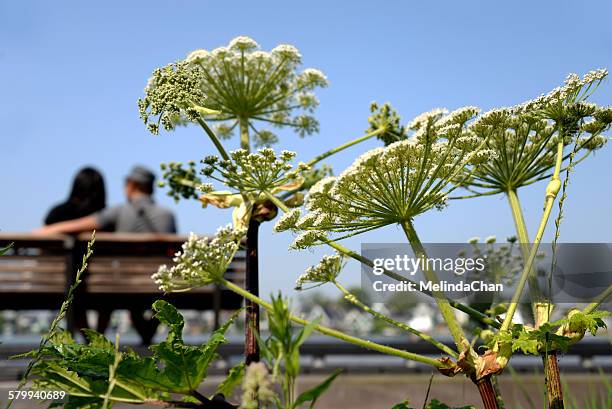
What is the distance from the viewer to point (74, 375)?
→ 1.01m

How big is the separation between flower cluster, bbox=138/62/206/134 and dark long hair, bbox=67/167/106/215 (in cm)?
664

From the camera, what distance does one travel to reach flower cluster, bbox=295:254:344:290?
1.43 m

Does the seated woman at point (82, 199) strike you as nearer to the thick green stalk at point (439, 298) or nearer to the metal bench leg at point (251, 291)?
the metal bench leg at point (251, 291)

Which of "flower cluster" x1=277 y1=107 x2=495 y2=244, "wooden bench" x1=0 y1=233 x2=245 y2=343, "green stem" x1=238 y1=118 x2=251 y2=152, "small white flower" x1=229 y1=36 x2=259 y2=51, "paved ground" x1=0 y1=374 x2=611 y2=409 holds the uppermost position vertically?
"small white flower" x1=229 y1=36 x2=259 y2=51

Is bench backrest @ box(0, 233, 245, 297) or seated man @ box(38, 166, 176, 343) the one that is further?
seated man @ box(38, 166, 176, 343)

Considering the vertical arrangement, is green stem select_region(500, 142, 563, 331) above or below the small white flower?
below

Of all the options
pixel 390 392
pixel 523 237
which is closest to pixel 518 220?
pixel 523 237

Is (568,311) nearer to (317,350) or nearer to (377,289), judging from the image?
(377,289)

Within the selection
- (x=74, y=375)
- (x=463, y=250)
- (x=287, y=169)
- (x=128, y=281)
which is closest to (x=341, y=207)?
(x=287, y=169)

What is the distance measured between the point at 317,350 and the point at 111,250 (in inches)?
94.4

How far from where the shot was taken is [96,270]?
6609mm

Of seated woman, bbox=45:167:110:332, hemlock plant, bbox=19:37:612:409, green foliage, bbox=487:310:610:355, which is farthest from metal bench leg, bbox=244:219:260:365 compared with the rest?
seated woman, bbox=45:167:110:332

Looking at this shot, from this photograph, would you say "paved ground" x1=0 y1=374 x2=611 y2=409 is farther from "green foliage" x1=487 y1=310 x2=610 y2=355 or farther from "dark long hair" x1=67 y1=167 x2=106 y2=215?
"dark long hair" x1=67 y1=167 x2=106 y2=215

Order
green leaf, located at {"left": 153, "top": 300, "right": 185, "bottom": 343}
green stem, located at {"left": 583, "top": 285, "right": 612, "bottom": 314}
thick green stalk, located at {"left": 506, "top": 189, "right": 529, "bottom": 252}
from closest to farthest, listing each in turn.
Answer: green leaf, located at {"left": 153, "top": 300, "right": 185, "bottom": 343}
green stem, located at {"left": 583, "top": 285, "right": 612, "bottom": 314}
thick green stalk, located at {"left": 506, "top": 189, "right": 529, "bottom": 252}
